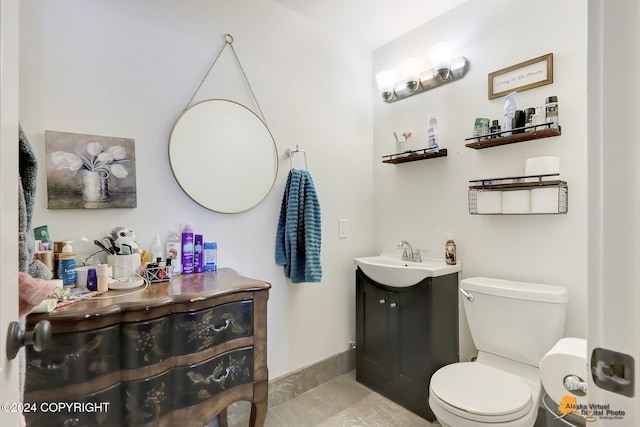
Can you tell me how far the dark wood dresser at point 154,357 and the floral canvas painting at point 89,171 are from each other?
1.46 ft

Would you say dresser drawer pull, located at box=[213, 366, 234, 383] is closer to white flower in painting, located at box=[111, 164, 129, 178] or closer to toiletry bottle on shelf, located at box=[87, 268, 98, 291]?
toiletry bottle on shelf, located at box=[87, 268, 98, 291]

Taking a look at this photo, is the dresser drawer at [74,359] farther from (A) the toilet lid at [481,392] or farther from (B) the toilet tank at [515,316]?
(B) the toilet tank at [515,316]

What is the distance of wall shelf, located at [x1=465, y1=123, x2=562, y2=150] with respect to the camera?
1.54 metres

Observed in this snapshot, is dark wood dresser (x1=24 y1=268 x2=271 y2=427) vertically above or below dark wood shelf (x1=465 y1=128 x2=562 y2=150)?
below

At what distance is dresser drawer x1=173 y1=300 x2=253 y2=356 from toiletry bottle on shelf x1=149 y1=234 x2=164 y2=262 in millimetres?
461

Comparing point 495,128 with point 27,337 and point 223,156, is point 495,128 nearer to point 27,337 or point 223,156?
point 223,156

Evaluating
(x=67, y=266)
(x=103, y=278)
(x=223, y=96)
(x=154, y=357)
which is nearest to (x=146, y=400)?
(x=154, y=357)

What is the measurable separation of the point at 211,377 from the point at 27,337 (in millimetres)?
788

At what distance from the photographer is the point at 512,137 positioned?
164 centimetres

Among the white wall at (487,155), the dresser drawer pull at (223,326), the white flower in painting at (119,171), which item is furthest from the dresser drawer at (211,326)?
the white wall at (487,155)

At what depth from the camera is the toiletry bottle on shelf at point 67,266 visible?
1.19m

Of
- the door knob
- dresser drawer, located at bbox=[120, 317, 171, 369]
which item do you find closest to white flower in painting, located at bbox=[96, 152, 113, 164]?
dresser drawer, located at bbox=[120, 317, 171, 369]

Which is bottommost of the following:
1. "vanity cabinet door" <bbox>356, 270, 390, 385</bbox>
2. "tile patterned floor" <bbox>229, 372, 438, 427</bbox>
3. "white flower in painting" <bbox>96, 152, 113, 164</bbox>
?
"tile patterned floor" <bbox>229, 372, 438, 427</bbox>

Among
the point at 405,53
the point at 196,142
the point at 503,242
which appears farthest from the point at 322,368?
the point at 405,53
